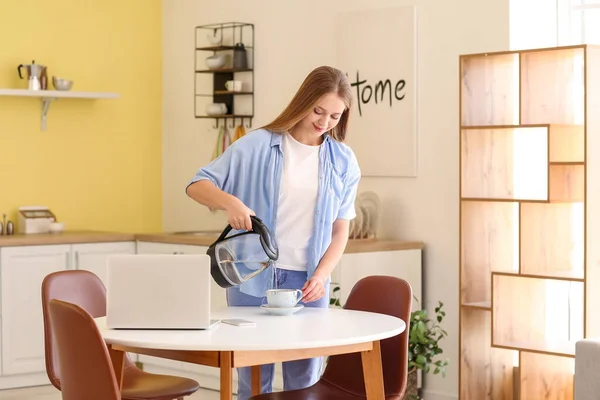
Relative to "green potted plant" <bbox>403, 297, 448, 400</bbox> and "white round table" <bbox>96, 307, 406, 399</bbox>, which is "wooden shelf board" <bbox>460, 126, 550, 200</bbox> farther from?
"white round table" <bbox>96, 307, 406, 399</bbox>

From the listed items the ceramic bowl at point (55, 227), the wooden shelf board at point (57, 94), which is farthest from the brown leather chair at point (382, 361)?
the wooden shelf board at point (57, 94)

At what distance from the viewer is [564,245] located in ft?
13.9

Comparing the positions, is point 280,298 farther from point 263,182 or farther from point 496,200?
point 496,200

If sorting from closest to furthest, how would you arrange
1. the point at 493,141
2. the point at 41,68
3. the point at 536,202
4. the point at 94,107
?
the point at 536,202 < the point at 493,141 < the point at 41,68 < the point at 94,107

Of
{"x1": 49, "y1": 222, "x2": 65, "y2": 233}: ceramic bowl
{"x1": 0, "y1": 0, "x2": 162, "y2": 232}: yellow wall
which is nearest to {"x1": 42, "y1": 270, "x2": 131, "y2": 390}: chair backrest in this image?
{"x1": 49, "y1": 222, "x2": 65, "y2": 233}: ceramic bowl

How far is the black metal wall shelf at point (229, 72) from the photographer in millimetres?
5699

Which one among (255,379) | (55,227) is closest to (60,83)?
(55,227)

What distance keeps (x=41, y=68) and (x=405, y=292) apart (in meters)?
3.16

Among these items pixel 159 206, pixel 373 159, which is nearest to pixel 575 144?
pixel 373 159

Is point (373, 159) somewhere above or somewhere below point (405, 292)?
above

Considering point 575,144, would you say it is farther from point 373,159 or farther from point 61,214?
point 61,214

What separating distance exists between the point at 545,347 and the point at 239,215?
1861 mm

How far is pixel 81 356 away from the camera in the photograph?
8.07 ft

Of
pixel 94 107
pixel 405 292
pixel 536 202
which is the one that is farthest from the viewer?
pixel 94 107
